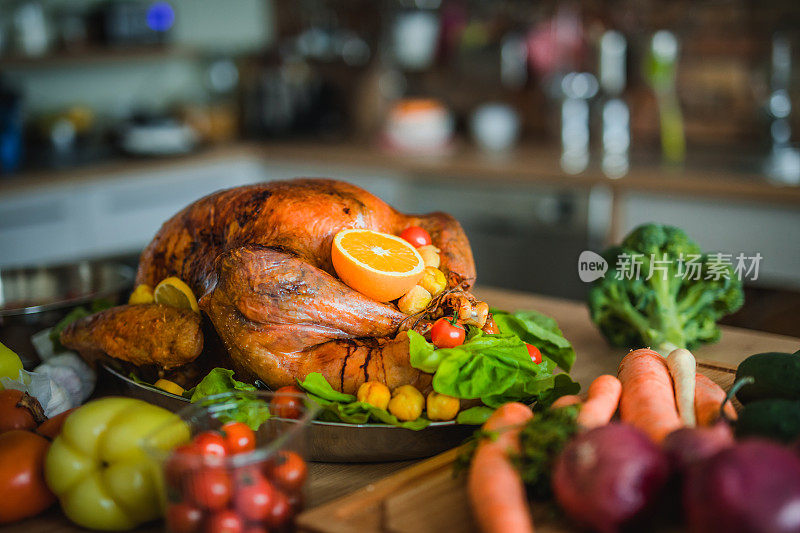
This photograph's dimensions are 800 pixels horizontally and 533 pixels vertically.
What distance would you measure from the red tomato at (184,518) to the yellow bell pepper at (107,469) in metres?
0.07

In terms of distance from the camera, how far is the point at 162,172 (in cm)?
375

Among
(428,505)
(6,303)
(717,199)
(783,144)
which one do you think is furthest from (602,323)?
(783,144)

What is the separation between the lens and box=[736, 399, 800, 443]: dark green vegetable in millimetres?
852

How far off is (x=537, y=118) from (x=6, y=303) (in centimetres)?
281

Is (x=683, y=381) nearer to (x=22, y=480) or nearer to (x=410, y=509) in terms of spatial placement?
(x=410, y=509)

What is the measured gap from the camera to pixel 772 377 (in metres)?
1.03

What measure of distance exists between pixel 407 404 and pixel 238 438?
24 centimetres

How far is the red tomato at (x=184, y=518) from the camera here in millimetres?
780

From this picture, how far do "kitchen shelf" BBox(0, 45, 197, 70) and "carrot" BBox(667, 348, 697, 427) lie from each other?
11.0ft

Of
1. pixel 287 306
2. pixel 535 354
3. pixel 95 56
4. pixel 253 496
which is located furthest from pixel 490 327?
pixel 95 56

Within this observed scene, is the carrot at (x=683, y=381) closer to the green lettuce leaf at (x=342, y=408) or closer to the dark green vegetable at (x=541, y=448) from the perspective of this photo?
the dark green vegetable at (x=541, y=448)

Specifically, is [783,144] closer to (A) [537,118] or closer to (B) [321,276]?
(A) [537,118]

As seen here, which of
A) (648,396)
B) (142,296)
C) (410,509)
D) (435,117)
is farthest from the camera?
(435,117)

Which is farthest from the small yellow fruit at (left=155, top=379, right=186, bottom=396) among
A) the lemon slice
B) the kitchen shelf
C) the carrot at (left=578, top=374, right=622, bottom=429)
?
the kitchen shelf
